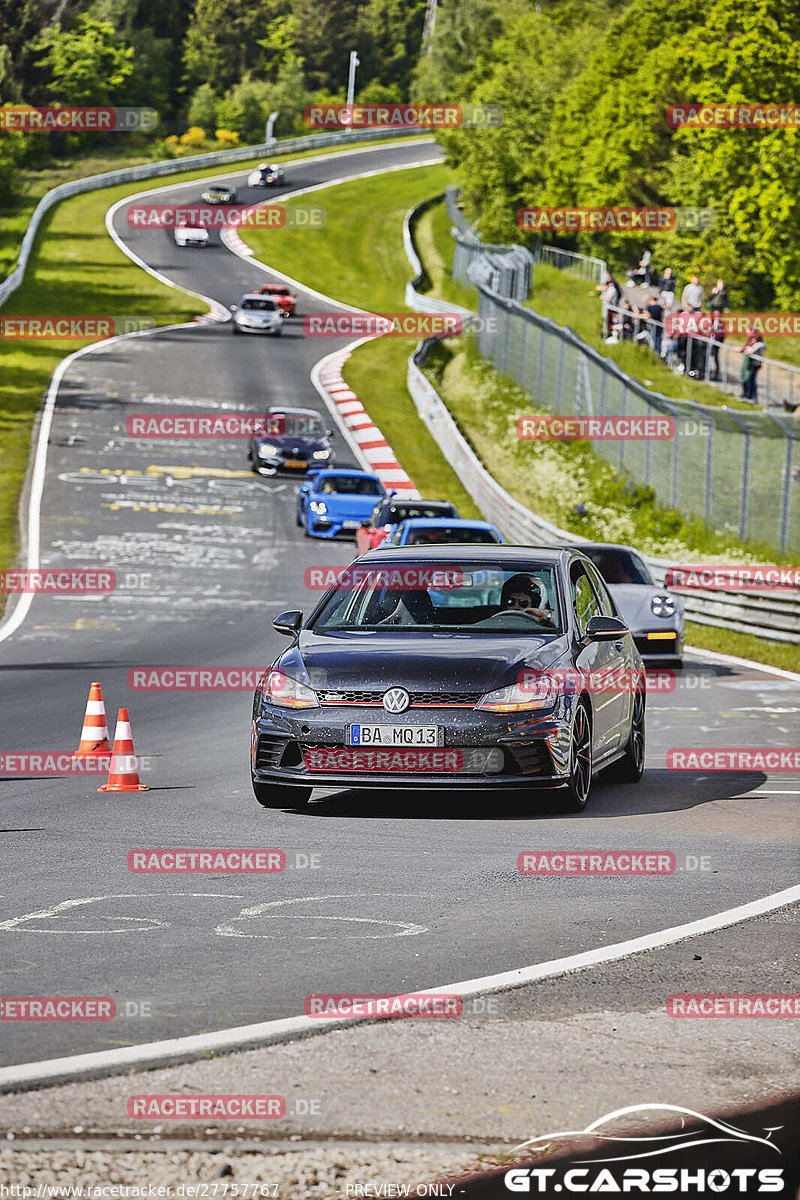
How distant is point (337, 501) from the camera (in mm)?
34312

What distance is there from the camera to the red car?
68.4 meters

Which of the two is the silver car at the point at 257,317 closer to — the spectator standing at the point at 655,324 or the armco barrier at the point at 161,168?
the armco barrier at the point at 161,168

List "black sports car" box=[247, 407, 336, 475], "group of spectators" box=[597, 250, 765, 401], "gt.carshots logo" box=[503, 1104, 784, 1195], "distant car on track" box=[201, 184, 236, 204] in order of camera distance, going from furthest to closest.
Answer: "distant car on track" box=[201, 184, 236, 204] → "black sports car" box=[247, 407, 336, 475] → "group of spectators" box=[597, 250, 765, 401] → "gt.carshots logo" box=[503, 1104, 784, 1195]

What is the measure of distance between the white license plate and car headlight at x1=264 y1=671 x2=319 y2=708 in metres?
0.37

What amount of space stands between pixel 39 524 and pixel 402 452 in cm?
1247

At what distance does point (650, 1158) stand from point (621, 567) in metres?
17.0

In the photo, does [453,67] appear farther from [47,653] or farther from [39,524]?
[47,653]

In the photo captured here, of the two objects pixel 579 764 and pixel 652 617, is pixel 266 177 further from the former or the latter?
pixel 579 764

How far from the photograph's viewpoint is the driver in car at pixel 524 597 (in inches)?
435

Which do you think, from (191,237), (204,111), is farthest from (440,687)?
(204,111)

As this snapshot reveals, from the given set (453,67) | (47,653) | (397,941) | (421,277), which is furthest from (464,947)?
(453,67)

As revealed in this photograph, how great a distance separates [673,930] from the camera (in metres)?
7.16

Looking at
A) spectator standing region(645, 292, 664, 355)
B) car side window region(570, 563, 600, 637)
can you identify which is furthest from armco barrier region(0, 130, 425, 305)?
car side window region(570, 563, 600, 637)

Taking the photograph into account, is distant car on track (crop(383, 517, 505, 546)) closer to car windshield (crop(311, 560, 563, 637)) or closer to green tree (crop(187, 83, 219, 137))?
car windshield (crop(311, 560, 563, 637))
